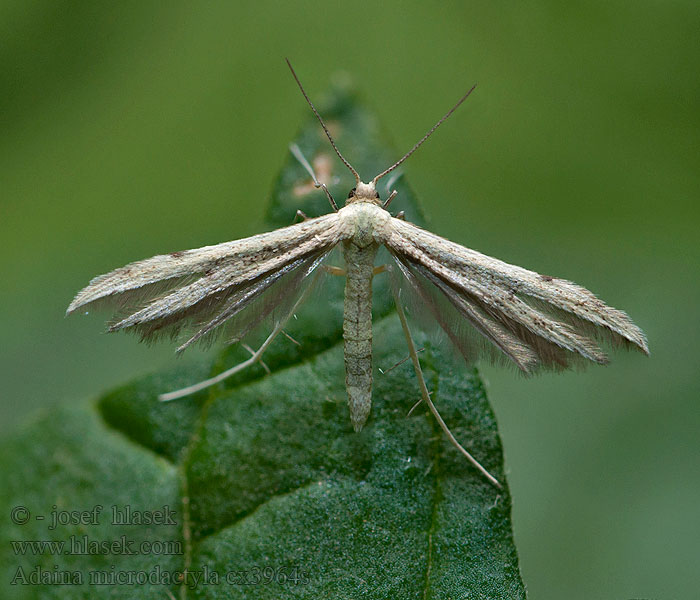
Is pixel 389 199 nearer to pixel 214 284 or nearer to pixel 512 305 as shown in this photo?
pixel 512 305

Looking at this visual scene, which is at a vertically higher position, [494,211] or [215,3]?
[215,3]

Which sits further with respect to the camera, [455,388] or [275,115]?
[275,115]

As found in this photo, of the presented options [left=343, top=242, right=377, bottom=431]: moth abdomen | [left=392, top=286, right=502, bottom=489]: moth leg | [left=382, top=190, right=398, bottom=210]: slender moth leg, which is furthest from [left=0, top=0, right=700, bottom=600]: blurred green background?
[left=343, top=242, right=377, bottom=431]: moth abdomen

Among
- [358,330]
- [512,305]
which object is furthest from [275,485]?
[512,305]

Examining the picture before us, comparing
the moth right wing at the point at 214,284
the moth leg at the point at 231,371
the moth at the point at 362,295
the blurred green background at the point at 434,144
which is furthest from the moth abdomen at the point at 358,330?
the blurred green background at the point at 434,144

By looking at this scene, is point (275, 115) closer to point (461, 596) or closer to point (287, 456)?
point (287, 456)

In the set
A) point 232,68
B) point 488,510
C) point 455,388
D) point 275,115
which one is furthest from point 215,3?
point 488,510

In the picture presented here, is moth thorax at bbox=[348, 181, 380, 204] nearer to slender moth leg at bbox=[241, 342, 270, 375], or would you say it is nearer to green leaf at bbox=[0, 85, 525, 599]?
green leaf at bbox=[0, 85, 525, 599]

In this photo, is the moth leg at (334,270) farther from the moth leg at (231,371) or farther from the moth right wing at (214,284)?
the moth leg at (231,371)
